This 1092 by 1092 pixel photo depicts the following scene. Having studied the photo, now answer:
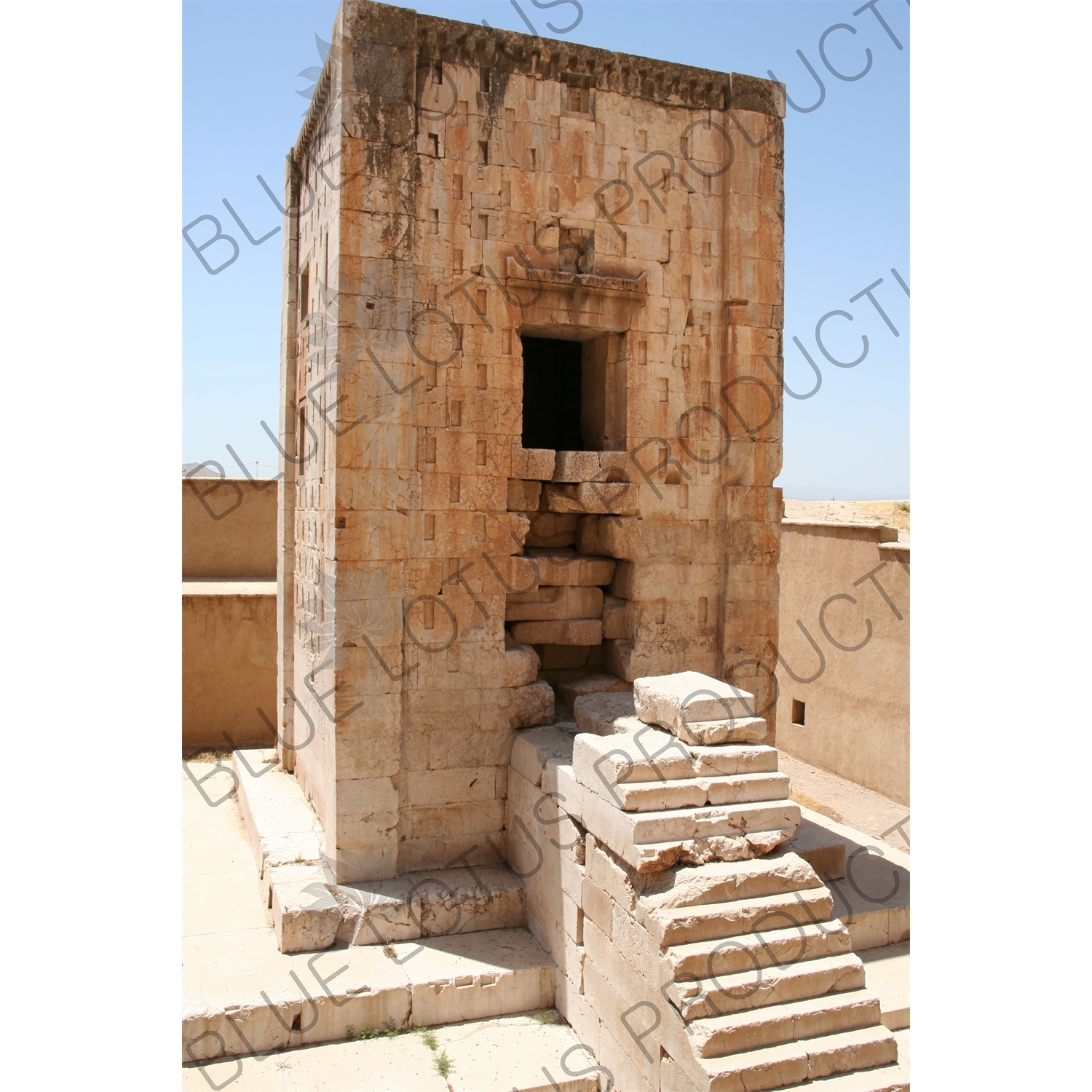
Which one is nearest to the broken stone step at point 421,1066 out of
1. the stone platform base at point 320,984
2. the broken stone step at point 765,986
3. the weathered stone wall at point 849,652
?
the stone platform base at point 320,984

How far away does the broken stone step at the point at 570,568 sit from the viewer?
675cm

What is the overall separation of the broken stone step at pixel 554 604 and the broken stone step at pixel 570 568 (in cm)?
6

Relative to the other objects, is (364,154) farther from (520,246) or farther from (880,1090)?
(880,1090)

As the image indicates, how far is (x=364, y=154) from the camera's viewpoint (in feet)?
19.8

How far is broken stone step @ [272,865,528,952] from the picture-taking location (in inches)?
222

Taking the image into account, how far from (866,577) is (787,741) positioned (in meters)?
2.59

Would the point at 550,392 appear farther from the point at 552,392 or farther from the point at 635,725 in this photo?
the point at 635,725

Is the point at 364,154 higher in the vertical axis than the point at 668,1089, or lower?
higher

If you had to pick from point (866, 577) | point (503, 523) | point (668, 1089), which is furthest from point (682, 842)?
point (866, 577)

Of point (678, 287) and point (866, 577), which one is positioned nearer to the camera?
point (678, 287)

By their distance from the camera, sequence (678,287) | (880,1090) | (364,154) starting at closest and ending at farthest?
(880,1090)
(364,154)
(678,287)

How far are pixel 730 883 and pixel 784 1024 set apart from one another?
0.64m

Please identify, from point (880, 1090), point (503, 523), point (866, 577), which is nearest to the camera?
point (880, 1090)

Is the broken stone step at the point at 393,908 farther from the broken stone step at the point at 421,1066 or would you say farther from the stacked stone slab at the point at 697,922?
the broken stone step at the point at 421,1066
